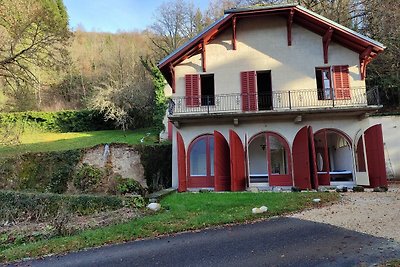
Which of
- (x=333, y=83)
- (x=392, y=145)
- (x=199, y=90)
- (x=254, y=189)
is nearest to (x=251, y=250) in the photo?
(x=254, y=189)

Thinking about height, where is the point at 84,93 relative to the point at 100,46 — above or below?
below

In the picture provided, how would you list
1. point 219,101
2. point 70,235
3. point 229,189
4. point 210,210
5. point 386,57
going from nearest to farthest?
point 70,235 < point 210,210 < point 229,189 < point 219,101 < point 386,57

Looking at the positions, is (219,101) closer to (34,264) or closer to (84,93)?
(34,264)

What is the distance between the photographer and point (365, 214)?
9.42 m

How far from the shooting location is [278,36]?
1700 cm

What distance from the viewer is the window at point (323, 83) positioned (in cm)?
1642

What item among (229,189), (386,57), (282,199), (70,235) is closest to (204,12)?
(386,57)

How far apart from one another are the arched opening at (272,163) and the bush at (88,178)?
7.84 meters

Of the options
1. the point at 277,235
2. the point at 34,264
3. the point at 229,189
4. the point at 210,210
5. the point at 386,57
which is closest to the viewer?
the point at 34,264

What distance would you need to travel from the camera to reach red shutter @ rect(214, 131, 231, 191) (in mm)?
15609

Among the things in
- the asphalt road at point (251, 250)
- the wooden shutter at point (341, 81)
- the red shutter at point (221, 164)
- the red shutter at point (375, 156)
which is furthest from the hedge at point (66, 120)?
the asphalt road at point (251, 250)

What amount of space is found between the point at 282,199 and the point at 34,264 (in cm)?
814

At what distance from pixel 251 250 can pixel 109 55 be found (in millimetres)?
38081

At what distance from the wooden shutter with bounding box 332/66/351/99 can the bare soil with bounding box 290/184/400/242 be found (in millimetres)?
5559
